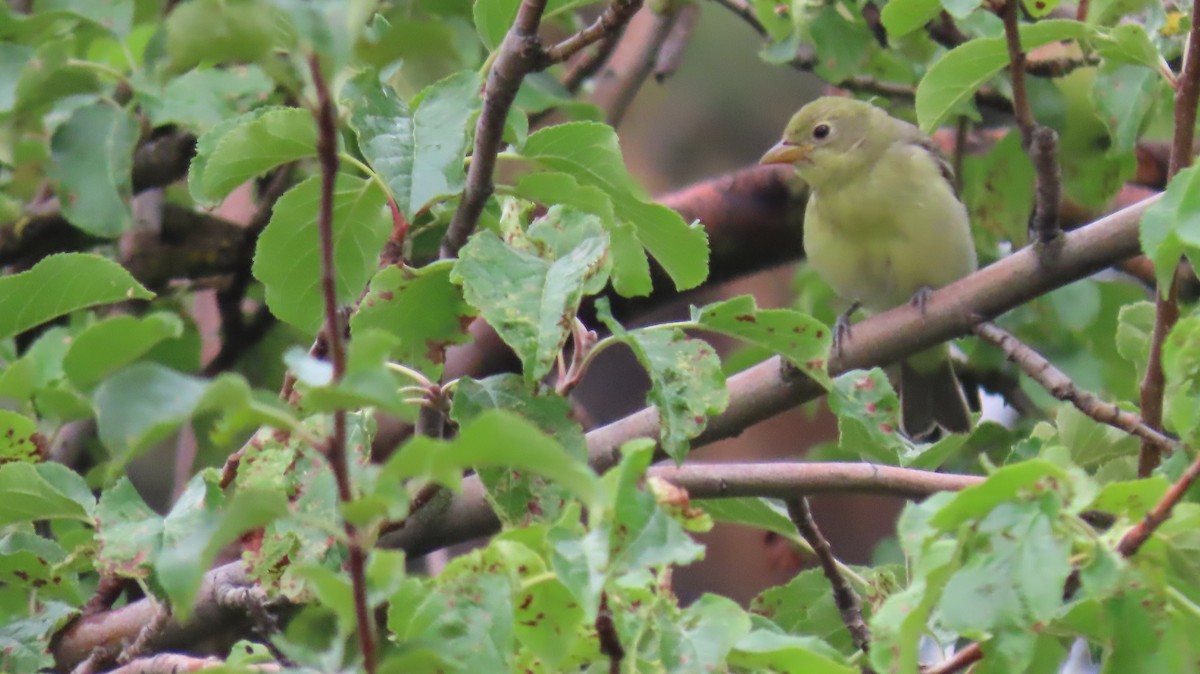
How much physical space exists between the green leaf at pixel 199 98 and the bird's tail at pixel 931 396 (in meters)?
2.23

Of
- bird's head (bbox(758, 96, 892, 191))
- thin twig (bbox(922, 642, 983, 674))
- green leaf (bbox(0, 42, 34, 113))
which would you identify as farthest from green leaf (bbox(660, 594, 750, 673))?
bird's head (bbox(758, 96, 892, 191))

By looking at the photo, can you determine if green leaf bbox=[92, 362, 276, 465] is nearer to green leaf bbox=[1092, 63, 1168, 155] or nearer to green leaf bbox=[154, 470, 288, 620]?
green leaf bbox=[154, 470, 288, 620]

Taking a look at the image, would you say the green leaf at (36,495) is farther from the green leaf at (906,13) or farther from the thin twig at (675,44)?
the thin twig at (675,44)

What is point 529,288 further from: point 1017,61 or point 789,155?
point 789,155

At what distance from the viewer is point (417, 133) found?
193 centimetres

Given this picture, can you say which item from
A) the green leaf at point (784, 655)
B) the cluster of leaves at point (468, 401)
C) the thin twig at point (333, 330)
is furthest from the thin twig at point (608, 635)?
the thin twig at point (333, 330)

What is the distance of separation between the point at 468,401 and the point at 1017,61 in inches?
38.6

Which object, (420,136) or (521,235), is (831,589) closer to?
(521,235)

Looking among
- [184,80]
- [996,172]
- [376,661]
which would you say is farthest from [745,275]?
[376,661]

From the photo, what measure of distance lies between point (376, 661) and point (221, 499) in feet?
2.64

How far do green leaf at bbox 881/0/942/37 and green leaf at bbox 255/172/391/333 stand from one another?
34.4 inches

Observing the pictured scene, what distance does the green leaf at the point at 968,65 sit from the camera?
6.89 ft

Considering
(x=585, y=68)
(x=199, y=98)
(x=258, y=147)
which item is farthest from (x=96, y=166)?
(x=585, y=68)

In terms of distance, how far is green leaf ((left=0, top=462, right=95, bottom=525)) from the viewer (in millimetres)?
1973
